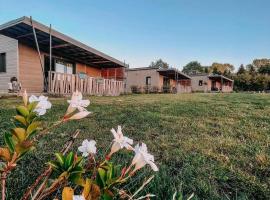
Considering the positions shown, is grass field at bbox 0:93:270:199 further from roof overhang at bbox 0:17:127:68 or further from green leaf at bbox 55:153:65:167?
roof overhang at bbox 0:17:127:68

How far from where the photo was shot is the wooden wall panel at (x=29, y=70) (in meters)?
14.4

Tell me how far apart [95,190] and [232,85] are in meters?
67.6

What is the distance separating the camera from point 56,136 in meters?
3.71

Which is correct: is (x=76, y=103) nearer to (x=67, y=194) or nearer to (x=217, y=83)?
(x=67, y=194)

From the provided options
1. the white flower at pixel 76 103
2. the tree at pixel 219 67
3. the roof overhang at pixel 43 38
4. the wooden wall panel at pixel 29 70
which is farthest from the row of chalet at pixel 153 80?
the tree at pixel 219 67

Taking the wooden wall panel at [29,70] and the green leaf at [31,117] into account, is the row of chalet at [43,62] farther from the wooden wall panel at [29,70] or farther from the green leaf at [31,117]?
the green leaf at [31,117]

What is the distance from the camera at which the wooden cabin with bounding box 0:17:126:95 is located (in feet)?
40.4

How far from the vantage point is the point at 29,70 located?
14961mm

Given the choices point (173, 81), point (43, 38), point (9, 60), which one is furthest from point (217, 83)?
point (9, 60)

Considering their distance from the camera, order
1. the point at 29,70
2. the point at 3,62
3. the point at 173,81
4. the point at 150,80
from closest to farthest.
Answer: the point at 29,70
the point at 3,62
the point at 150,80
the point at 173,81

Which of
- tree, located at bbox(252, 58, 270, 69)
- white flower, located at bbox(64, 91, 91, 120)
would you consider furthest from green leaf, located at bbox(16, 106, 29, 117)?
tree, located at bbox(252, 58, 270, 69)

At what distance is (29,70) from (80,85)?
125 inches

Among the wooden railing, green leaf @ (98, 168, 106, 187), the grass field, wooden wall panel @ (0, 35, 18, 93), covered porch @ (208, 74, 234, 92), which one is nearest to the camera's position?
green leaf @ (98, 168, 106, 187)

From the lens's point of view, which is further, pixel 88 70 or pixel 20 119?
pixel 88 70
